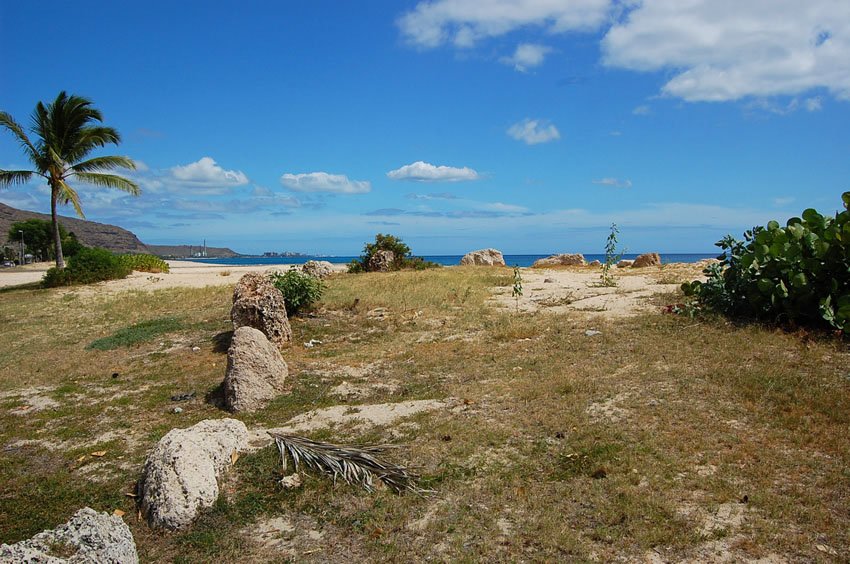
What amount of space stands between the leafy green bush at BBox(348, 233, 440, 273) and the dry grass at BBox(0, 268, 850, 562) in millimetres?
13415

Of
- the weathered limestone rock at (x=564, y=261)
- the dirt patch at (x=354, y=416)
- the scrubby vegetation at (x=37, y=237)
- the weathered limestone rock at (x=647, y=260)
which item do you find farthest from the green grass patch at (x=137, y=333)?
the scrubby vegetation at (x=37, y=237)

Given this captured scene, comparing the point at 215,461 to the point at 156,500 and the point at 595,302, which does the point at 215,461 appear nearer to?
the point at 156,500

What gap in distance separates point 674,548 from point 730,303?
22.6ft

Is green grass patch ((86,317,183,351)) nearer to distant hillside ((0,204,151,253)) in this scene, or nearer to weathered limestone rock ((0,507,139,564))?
weathered limestone rock ((0,507,139,564))

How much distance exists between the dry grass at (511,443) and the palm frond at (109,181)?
626 inches

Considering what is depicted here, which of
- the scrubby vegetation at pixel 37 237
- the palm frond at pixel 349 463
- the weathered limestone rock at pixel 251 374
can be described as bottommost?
the palm frond at pixel 349 463

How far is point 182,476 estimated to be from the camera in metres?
4.66

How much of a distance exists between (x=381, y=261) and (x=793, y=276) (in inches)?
662

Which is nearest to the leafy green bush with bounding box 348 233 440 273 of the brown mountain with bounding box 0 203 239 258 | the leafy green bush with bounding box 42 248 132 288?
the leafy green bush with bounding box 42 248 132 288

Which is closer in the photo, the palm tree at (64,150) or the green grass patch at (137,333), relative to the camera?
the green grass patch at (137,333)

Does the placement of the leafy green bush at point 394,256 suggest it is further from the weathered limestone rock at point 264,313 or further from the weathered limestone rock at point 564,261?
the weathered limestone rock at point 264,313

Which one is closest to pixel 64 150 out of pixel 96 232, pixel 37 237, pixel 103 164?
pixel 103 164

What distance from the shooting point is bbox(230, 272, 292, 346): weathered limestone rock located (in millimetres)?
10328

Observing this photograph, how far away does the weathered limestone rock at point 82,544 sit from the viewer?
3.35m
